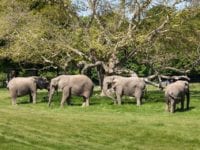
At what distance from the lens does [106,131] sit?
16.3 meters

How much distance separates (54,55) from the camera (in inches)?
1260

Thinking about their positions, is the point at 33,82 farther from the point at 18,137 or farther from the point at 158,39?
the point at 18,137

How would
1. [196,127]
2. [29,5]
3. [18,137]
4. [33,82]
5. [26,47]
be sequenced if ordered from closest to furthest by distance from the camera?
[18,137]
[196,127]
[33,82]
[26,47]
[29,5]

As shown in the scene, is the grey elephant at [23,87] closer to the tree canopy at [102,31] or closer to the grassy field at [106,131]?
the tree canopy at [102,31]

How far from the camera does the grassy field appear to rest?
1352cm

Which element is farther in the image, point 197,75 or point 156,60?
point 197,75

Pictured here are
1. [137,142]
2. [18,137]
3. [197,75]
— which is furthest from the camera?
[197,75]

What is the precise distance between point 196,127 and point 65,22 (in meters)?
16.9

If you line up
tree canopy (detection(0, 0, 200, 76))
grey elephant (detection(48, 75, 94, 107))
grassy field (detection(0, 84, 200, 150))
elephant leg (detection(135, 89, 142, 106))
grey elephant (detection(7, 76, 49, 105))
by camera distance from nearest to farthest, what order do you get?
grassy field (detection(0, 84, 200, 150)), elephant leg (detection(135, 89, 142, 106)), grey elephant (detection(48, 75, 94, 107)), grey elephant (detection(7, 76, 49, 105)), tree canopy (detection(0, 0, 200, 76))

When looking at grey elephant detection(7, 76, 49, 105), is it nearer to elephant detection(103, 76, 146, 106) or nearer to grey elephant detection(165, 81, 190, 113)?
elephant detection(103, 76, 146, 106)

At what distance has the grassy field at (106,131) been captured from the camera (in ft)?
44.3

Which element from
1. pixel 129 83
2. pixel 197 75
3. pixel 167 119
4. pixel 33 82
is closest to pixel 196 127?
pixel 167 119

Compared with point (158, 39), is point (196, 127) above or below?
below

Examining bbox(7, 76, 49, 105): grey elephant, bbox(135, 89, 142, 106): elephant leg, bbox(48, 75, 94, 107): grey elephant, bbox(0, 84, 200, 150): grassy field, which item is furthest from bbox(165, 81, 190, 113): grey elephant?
bbox(7, 76, 49, 105): grey elephant
